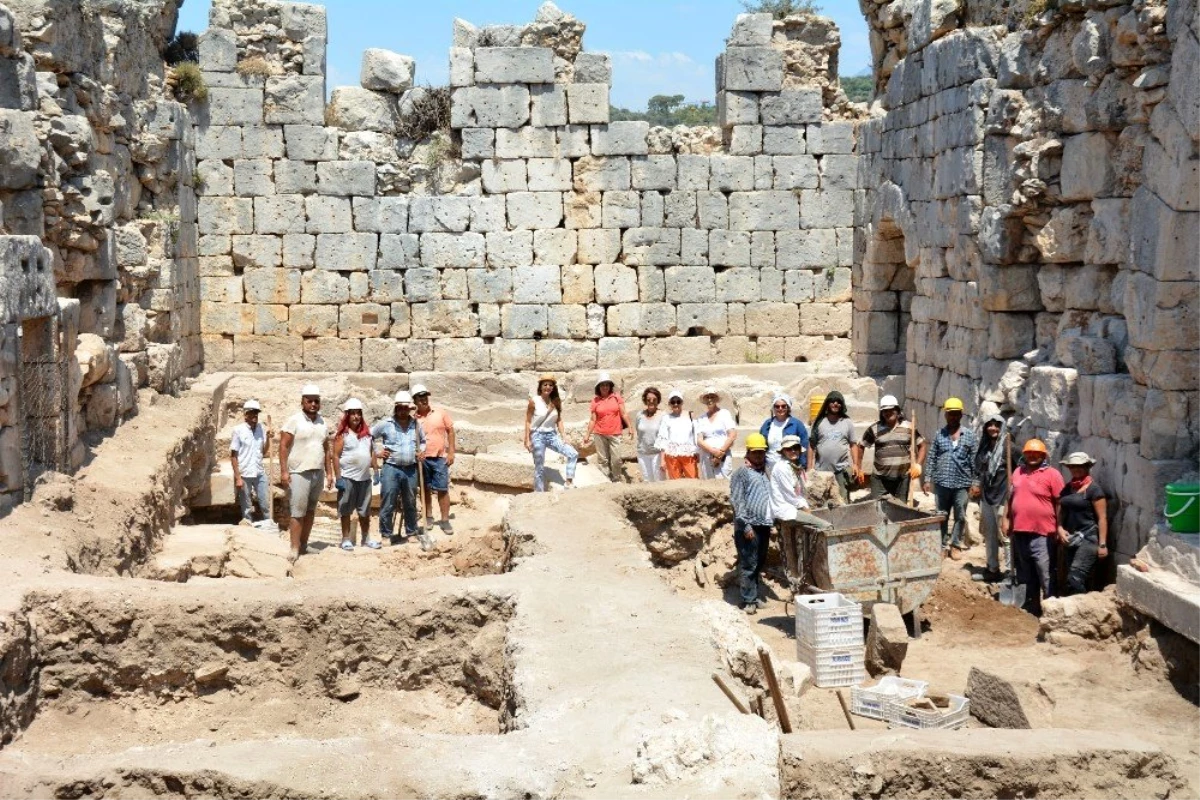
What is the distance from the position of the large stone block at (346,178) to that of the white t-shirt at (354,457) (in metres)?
4.92

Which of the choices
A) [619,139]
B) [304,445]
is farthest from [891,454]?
[619,139]

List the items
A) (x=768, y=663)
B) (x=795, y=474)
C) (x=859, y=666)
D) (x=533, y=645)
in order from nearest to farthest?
(x=768, y=663) → (x=533, y=645) → (x=859, y=666) → (x=795, y=474)

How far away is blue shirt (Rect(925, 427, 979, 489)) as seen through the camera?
11086 mm

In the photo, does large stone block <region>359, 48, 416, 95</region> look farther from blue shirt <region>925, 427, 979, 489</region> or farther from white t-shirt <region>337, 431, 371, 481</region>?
blue shirt <region>925, 427, 979, 489</region>

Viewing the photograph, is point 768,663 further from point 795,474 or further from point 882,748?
point 795,474

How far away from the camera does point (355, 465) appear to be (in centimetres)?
1144

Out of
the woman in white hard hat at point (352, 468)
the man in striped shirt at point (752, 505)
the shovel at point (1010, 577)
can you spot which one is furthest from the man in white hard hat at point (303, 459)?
the shovel at point (1010, 577)

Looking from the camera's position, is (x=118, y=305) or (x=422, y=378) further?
(x=422, y=378)

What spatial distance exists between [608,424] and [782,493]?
3.47 metres

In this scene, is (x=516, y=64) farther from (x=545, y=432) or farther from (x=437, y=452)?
(x=437, y=452)

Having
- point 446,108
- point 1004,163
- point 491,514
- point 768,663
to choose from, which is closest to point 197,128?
point 446,108

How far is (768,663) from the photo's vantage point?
19.3 feet

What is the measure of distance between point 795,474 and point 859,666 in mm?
2355

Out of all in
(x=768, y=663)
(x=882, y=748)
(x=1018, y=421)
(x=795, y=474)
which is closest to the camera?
(x=882, y=748)
